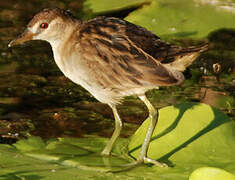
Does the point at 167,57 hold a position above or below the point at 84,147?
above

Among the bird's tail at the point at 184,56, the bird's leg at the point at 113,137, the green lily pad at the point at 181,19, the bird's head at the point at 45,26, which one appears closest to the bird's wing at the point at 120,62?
the bird's tail at the point at 184,56

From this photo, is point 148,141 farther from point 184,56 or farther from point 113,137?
point 184,56

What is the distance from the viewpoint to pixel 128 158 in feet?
14.3

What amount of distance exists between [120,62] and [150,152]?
80 centimetres

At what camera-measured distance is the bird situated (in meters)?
4.09

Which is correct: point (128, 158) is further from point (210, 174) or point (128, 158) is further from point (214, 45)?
point (214, 45)

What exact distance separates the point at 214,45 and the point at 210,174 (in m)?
4.62

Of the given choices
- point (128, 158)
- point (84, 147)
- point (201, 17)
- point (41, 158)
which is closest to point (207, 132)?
point (128, 158)

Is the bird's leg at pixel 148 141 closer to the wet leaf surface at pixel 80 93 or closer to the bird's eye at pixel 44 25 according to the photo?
the wet leaf surface at pixel 80 93

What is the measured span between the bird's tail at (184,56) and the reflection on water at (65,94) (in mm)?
514

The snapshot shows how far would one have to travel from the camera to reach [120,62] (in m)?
4.13

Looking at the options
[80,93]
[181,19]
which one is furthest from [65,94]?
[181,19]

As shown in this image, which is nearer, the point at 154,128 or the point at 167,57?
the point at 167,57

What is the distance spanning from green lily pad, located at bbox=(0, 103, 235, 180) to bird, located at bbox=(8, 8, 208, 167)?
141 mm
